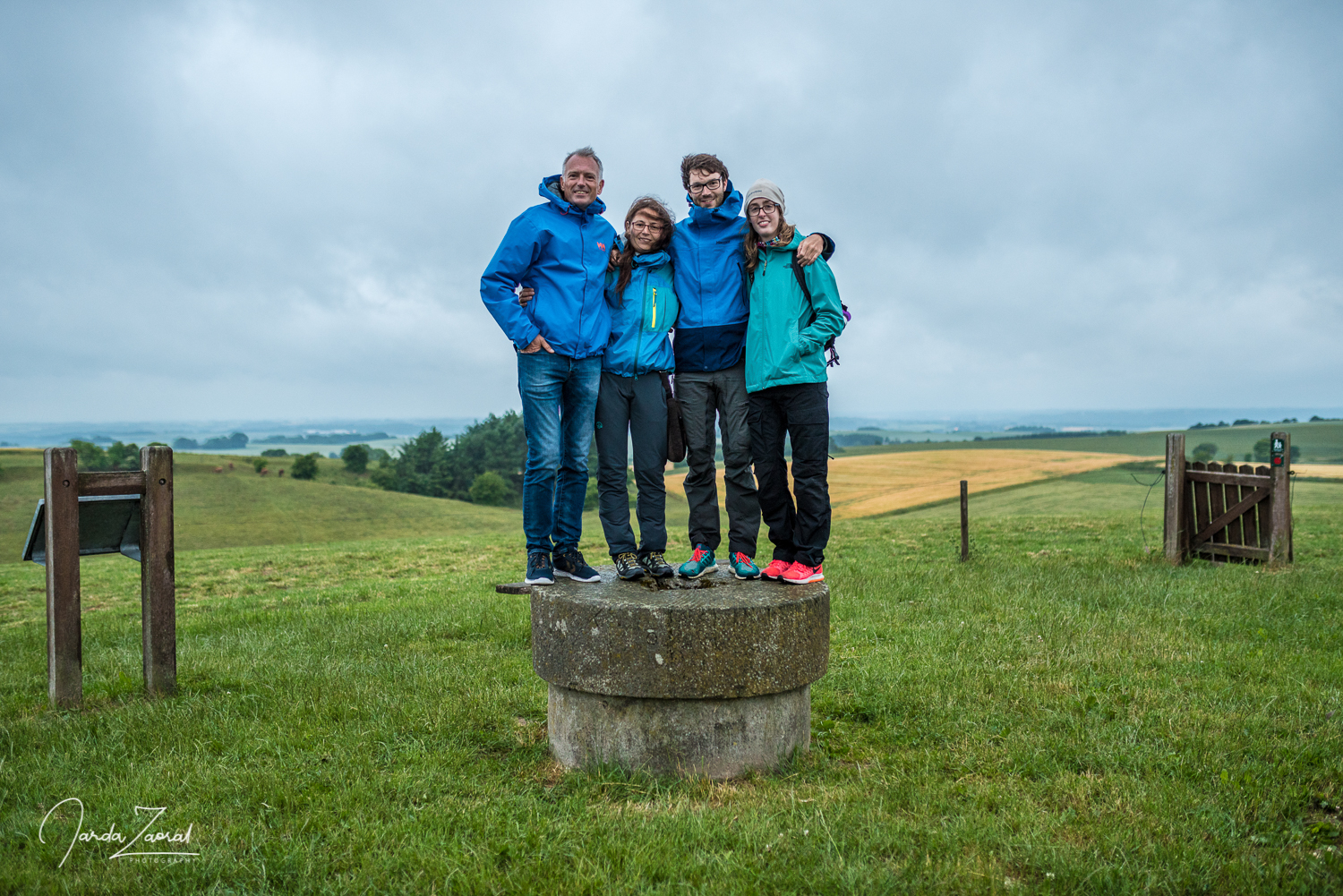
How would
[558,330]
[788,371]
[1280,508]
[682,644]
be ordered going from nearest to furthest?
1. [682,644]
2. [788,371]
3. [558,330]
4. [1280,508]

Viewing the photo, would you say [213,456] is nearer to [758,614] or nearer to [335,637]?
[335,637]

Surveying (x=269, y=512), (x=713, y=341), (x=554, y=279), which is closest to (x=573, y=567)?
(x=713, y=341)

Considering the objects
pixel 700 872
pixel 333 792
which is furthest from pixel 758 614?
pixel 333 792

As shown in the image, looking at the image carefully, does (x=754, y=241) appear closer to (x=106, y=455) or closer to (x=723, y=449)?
(x=723, y=449)

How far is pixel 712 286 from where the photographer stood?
18.6ft

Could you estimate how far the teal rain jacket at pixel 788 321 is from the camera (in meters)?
5.40

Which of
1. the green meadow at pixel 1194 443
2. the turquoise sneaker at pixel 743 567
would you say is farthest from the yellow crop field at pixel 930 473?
the turquoise sneaker at pixel 743 567

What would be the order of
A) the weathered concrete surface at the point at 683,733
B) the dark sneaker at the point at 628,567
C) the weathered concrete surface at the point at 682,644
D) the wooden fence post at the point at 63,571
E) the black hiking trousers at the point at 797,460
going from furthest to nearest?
the wooden fence post at the point at 63,571, the black hiking trousers at the point at 797,460, the dark sneaker at the point at 628,567, the weathered concrete surface at the point at 683,733, the weathered concrete surface at the point at 682,644

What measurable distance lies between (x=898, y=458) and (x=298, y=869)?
4694 cm

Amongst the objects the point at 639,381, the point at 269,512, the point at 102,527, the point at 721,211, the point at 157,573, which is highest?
the point at 721,211

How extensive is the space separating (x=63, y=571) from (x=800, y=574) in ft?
16.3

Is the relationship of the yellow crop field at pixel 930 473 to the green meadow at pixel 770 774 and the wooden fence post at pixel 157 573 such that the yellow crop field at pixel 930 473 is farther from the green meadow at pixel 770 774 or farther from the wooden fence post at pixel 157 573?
the wooden fence post at pixel 157 573

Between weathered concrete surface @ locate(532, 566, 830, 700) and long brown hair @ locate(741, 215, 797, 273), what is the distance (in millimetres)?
2153

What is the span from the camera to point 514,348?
19.1 feet
